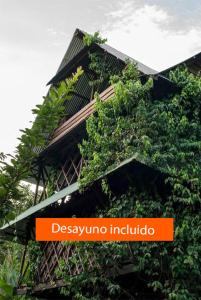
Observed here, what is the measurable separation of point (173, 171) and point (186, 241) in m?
1.29

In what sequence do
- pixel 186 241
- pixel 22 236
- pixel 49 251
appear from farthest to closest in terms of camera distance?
pixel 22 236, pixel 49 251, pixel 186 241

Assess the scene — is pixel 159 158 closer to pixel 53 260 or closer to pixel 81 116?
pixel 81 116

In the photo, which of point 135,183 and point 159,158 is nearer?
point 159,158

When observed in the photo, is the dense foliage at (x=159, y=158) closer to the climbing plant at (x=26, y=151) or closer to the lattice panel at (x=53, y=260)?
the lattice panel at (x=53, y=260)

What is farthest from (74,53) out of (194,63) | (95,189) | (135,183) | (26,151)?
(26,151)

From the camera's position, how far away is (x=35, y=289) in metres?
11.1

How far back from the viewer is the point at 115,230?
7809mm

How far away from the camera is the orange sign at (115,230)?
7328 millimetres

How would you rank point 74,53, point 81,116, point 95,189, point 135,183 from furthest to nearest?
1. point 74,53
2. point 81,116
3. point 95,189
4. point 135,183

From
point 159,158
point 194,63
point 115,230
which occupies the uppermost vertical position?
point 194,63

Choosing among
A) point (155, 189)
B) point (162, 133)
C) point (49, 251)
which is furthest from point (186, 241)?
point (49, 251)

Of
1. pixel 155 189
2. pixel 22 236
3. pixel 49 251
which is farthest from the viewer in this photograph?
pixel 22 236

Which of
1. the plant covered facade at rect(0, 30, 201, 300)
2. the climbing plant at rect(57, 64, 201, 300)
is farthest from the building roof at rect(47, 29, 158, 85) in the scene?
the climbing plant at rect(57, 64, 201, 300)

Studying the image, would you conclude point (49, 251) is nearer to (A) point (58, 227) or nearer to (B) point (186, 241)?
(A) point (58, 227)
